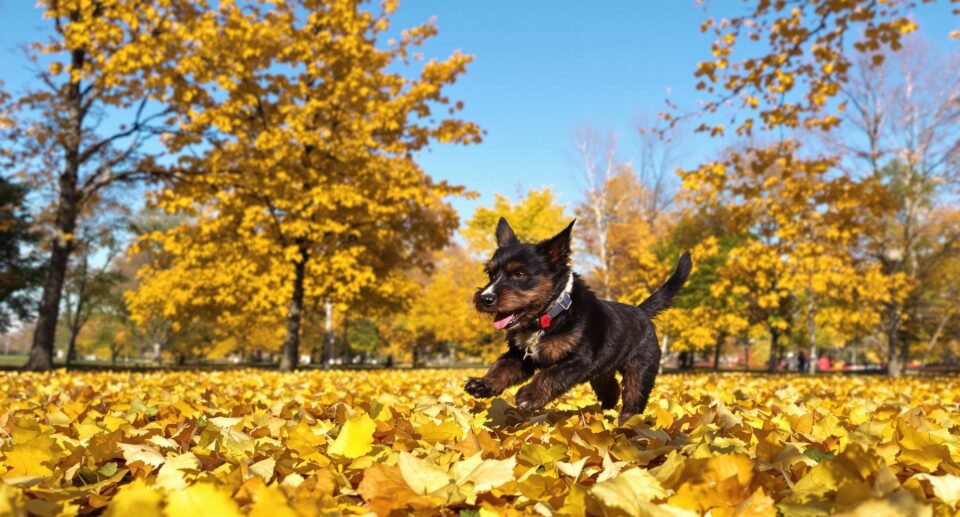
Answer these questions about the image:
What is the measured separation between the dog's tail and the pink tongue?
128cm

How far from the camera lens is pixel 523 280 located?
11.4 ft

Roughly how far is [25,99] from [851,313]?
93.1 feet

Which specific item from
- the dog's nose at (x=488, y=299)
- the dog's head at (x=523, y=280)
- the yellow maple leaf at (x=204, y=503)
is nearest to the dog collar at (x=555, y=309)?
the dog's head at (x=523, y=280)

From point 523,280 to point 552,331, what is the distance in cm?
37

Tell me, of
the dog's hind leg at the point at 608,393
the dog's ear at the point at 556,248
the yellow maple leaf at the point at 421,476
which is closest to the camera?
the yellow maple leaf at the point at 421,476

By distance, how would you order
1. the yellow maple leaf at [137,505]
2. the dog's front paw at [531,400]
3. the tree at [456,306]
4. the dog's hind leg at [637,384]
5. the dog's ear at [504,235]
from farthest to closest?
1. the tree at [456,306]
2. the dog's ear at [504,235]
3. the dog's hind leg at [637,384]
4. the dog's front paw at [531,400]
5. the yellow maple leaf at [137,505]

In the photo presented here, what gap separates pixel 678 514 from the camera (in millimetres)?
1308

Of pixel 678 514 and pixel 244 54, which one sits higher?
pixel 244 54

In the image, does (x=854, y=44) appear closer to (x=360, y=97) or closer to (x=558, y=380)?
(x=558, y=380)

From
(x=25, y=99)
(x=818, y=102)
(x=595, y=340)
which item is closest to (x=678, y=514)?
Answer: (x=595, y=340)

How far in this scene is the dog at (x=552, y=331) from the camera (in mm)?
3131

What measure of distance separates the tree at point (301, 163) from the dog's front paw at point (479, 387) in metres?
9.80

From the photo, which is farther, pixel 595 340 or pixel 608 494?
pixel 595 340

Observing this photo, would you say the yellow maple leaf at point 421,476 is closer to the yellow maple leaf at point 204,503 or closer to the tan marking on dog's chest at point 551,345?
the yellow maple leaf at point 204,503
